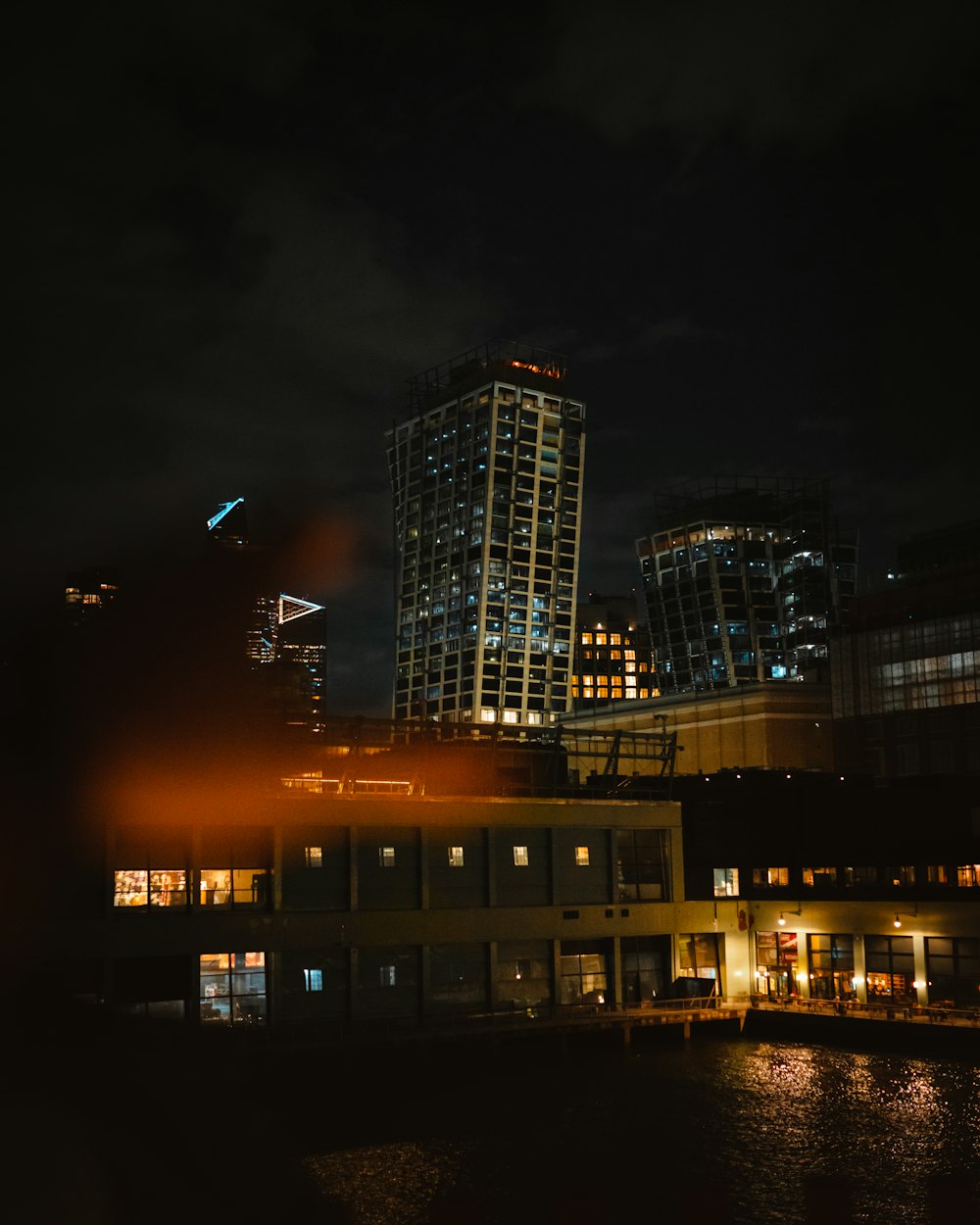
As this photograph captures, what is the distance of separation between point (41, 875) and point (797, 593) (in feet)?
555

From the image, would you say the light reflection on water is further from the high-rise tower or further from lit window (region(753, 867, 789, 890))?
the high-rise tower

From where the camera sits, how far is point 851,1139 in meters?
38.4

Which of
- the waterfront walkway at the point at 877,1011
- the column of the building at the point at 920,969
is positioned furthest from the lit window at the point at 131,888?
the column of the building at the point at 920,969

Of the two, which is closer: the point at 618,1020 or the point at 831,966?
the point at 618,1020

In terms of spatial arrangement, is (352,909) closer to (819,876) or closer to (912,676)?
(819,876)

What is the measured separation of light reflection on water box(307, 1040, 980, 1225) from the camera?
32969mm

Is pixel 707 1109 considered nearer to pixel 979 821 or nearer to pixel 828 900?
pixel 828 900

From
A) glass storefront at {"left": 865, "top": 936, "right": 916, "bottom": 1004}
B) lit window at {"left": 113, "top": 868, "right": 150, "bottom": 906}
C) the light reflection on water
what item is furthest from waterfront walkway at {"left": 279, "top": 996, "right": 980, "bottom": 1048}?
lit window at {"left": 113, "top": 868, "right": 150, "bottom": 906}

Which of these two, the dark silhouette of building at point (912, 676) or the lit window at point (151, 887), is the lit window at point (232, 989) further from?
the dark silhouette of building at point (912, 676)

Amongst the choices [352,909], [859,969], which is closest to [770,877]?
[859,969]

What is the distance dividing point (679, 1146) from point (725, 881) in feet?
87.6

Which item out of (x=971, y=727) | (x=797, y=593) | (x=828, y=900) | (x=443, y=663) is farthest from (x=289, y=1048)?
(x=797, y=593)

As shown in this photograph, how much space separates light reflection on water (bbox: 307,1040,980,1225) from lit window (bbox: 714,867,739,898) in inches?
548

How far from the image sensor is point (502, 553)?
19238cm
